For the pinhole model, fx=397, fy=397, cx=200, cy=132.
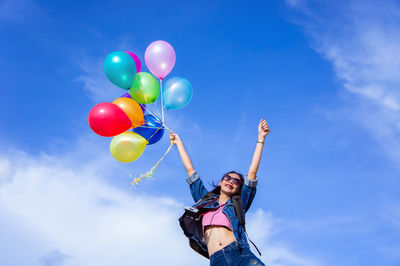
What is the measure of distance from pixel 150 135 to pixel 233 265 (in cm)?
252

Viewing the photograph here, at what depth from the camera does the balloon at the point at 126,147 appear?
535cm

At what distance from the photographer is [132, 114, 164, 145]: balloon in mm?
5750

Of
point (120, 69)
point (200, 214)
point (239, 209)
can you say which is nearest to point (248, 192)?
point (239, 209)

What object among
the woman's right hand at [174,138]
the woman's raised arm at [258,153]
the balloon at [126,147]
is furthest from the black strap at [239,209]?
the balloon at [126,147]

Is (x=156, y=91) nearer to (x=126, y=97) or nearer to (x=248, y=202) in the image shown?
(x=126, y=97)

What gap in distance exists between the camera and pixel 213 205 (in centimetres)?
457

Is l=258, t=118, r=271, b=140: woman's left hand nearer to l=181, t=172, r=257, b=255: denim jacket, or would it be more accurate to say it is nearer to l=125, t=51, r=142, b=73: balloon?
l=181, t=172, r=257, b=255: denim jacket

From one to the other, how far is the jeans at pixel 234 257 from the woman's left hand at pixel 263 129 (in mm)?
1224

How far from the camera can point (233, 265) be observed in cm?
387

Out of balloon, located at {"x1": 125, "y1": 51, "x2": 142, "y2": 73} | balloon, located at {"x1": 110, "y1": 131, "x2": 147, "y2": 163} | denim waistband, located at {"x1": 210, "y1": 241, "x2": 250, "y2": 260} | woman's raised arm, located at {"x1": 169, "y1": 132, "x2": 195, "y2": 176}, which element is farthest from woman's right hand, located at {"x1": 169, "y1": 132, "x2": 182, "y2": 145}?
denim waistband, located at {"x1": 210, "y1": 241, "x2": 250, "y2": 260}

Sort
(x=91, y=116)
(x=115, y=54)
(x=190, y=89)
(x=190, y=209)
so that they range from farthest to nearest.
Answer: (x=190, y=89), (x=115, y=54), (x=91, y=116), (x=190, y=209)

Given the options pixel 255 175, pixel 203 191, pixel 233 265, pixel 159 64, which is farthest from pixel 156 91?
pixel 233 265

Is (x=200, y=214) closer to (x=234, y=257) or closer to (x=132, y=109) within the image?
(x=234, y=257)

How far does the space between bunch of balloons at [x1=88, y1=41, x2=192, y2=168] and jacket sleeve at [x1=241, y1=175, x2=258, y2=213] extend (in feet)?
5.73
